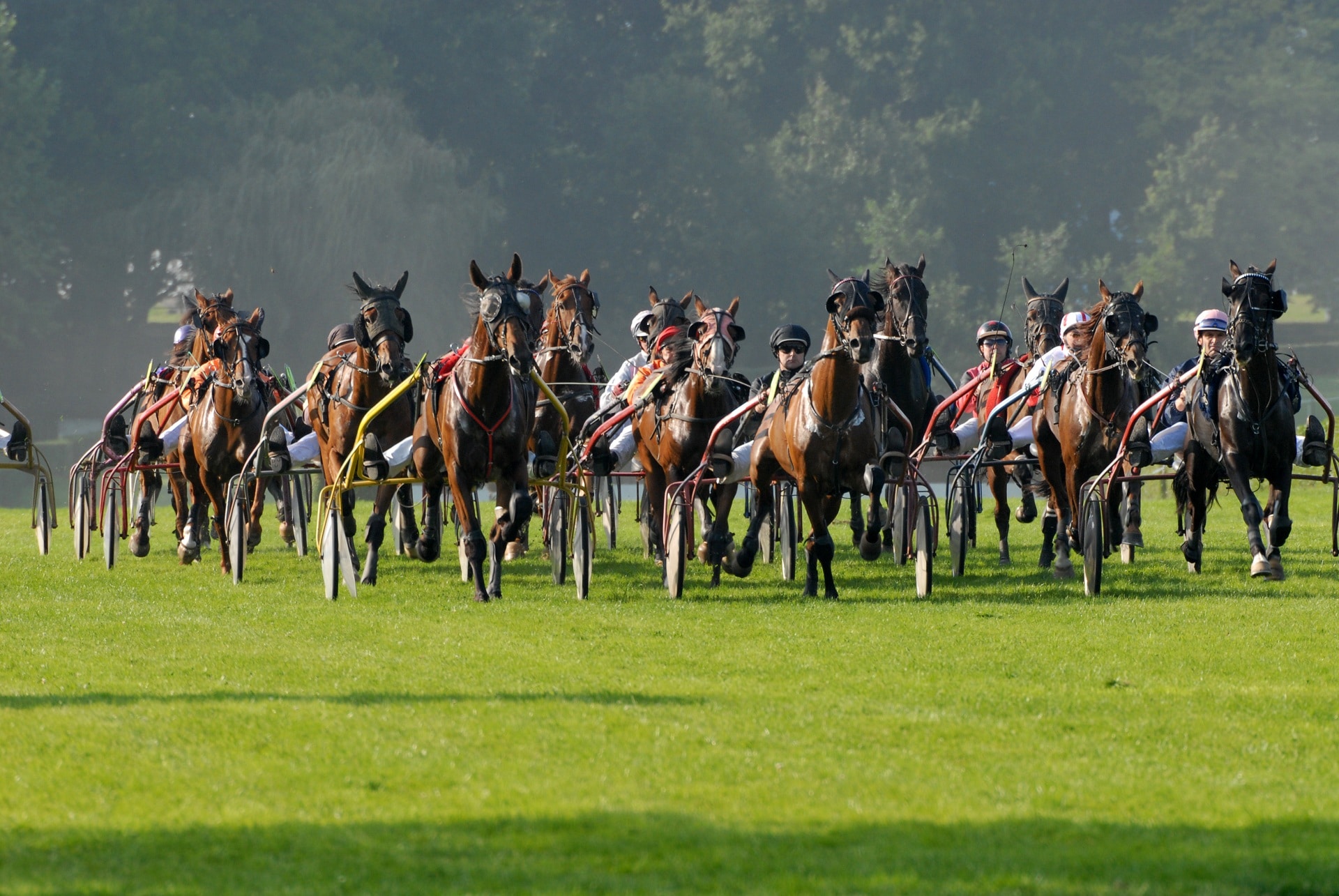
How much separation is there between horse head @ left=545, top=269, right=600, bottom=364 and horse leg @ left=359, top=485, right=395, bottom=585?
102 inches

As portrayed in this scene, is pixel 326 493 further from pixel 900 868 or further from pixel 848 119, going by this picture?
pixel 848 119

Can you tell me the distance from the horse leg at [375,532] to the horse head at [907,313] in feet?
12.7

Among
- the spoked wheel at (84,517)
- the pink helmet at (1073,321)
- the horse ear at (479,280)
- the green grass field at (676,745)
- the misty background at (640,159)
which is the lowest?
the green grass field at (676,745)

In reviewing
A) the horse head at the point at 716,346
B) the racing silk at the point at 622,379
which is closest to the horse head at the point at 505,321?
the horse head at the point at 716,346

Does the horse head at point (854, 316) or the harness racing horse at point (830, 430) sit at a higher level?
the horse head at point (854, 316)

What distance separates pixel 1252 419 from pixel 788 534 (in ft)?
10.9

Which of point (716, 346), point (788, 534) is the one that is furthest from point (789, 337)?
point (788, 534)

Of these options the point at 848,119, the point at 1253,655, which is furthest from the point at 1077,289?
the point at 1253,655

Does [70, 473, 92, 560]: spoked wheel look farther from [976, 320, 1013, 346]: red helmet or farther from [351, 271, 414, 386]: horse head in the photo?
[976, 320, 1013, 346]: red helmet

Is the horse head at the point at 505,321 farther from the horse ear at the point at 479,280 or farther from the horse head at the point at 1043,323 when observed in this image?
the horse head at the point at 1043,323

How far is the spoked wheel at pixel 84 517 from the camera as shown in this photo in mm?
15727

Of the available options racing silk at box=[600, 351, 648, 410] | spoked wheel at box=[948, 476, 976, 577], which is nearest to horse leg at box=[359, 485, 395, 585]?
racing silk at box=[600, 351, 648, 410]

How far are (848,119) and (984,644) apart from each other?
49.0 meters

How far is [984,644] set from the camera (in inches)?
392
